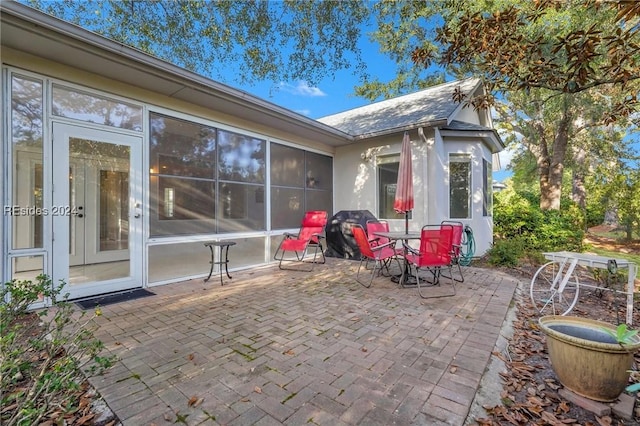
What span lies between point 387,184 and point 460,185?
1720 millimetres

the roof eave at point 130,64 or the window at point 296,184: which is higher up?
the roof eave at point 130,64

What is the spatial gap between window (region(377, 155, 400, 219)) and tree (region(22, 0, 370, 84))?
9.48 ft

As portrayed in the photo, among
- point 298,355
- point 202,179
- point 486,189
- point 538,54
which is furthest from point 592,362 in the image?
point 486,189

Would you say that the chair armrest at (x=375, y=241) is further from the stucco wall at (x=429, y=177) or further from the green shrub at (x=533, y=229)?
the green shrub at (x=533, y=229)

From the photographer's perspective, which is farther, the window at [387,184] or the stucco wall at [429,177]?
the window at [387,184]

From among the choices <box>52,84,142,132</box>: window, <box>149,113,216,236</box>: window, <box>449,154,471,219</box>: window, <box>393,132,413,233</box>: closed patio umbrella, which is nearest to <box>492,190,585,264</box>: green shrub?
<box>449,154,471,219</box>: window

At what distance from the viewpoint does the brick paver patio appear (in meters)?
1.86

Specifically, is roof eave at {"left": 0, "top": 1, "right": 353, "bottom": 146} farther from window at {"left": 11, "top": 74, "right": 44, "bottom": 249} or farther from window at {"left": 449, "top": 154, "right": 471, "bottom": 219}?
window at {"left": 449, "top": 154, "right": 471, "bottom": 219}

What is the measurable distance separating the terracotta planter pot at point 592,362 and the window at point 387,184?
5.31 m

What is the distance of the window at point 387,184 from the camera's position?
292 inches

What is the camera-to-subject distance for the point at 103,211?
4.49 metres

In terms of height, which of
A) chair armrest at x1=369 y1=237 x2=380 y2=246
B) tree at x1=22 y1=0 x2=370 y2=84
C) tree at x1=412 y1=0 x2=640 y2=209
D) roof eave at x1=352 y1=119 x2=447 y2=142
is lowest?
chair armrest at x1=369 y1=237 x2=380 y2=246

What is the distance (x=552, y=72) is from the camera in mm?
2793

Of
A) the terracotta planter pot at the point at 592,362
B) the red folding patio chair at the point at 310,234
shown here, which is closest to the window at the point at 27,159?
the red folding patio chair at the point at 310,234
